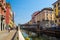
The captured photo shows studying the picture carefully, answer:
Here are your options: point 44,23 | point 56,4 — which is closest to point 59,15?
point 56,4

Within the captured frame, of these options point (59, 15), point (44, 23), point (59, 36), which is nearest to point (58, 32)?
point (59, 36)

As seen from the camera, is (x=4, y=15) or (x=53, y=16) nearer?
(x=4, y=15)

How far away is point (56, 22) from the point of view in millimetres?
82188

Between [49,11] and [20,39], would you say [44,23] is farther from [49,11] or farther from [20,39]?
[20,39]

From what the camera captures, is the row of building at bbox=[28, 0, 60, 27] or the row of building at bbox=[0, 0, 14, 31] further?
the row of building at bbox=[28, 0, 60, 27]

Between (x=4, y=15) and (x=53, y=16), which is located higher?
(x=53, y=16)

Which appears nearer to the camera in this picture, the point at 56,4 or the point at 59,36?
the point at 59,36

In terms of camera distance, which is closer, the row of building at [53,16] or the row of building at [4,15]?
the row of building at [4,15]

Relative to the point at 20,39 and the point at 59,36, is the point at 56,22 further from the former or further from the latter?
Result: the point at 20,39

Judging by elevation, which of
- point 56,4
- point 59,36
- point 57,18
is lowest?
point 59,36

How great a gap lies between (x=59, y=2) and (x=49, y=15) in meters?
35.5

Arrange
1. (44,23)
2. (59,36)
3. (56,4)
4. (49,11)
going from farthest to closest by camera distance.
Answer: (49,11) < (44,23) < (56,4) < (59,36)

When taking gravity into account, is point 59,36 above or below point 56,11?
below

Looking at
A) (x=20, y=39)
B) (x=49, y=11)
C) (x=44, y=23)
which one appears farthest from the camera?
(x=49, y=11)
